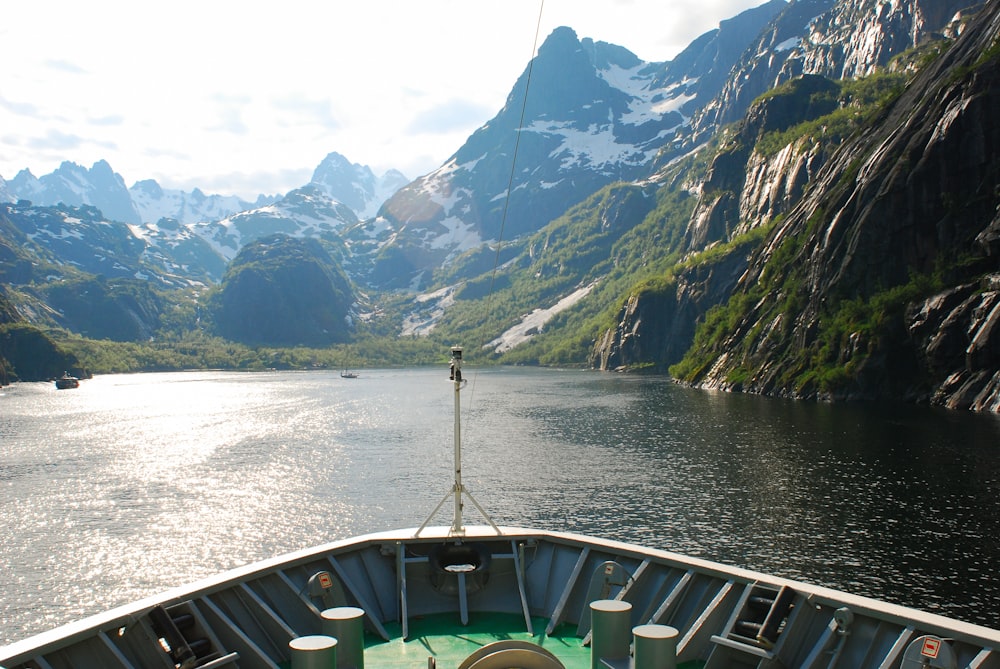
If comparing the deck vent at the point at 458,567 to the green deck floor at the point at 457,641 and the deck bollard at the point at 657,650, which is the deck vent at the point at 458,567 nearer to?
the green deck floor at the point at 457,641

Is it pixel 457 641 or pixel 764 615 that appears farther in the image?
pixel 457 641

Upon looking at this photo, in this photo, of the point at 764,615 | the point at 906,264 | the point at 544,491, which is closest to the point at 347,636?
the point at 764,615

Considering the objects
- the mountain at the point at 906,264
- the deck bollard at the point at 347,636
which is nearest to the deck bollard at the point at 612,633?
the deck bollard at the point at 347,636

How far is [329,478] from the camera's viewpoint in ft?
241

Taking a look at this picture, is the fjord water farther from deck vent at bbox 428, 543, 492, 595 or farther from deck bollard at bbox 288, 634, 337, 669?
deck bollard at bbox 288, 634, 337, 669

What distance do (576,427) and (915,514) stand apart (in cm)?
5659

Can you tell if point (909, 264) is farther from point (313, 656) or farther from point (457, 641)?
point (313, 656)

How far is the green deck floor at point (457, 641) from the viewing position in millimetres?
14969

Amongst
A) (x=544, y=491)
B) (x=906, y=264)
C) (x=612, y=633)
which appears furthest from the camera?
(x=906, y=264)

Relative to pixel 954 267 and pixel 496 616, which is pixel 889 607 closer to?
pixel 496 616

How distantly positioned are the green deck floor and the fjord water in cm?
2562

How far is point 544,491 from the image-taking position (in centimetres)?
6359

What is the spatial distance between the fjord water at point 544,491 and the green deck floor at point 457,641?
25.6 metres

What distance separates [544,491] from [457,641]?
4839 centimetres
